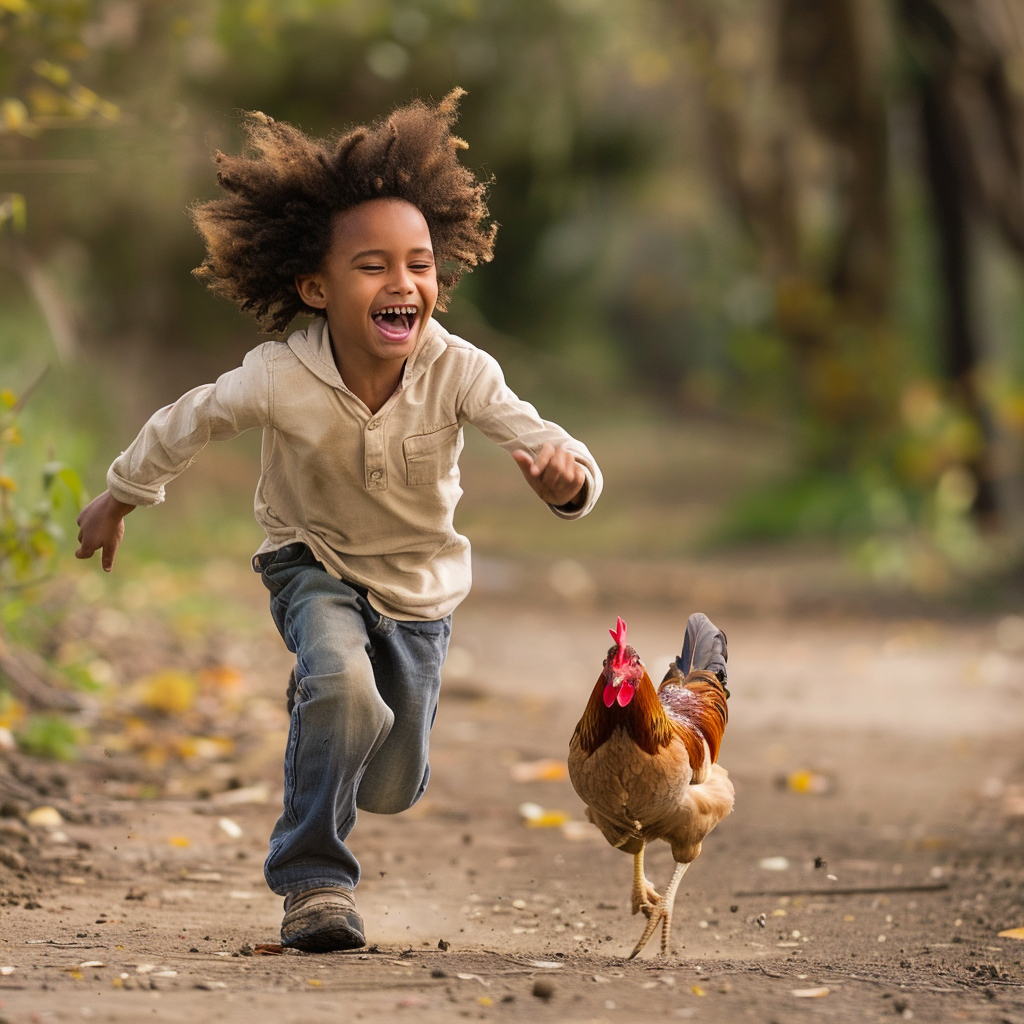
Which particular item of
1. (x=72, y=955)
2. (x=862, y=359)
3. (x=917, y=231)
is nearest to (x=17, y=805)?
(x=72, y=955)

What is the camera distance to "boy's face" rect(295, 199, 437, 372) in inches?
130

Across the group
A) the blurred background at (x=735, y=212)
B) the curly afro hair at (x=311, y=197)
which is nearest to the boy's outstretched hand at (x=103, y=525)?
the curly afro hair at (x=311, y=197)

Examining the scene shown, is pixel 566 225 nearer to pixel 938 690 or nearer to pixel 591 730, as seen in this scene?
pixel 938 690

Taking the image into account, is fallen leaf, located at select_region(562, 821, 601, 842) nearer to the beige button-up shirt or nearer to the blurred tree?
the beige button-up shirt

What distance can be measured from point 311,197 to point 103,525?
930 mm

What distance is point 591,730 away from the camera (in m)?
3.38

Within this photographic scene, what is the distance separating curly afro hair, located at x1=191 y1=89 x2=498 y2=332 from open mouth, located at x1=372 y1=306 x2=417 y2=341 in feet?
0.75

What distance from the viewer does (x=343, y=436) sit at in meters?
3.34

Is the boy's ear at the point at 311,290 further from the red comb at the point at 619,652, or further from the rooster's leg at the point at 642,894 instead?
the rooster's leg at the point at 642,894

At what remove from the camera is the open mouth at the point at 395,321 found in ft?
10.8

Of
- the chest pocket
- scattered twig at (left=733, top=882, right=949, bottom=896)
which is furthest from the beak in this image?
scattered twig at (left=733, top=882, right=949, bottom=896)

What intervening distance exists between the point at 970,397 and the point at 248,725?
25.5 ft

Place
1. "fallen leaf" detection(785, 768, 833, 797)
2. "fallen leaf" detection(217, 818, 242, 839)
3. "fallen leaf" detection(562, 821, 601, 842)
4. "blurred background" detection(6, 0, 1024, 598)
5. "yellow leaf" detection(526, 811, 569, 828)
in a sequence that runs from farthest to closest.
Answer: "blurred background" detection(6, 0, 1024, 598) < "fallen leaf" detection(785, 768, 833, 797) < "yellow leaf" detection(526, 811, 569, 828) < "fallen leaf" detection(562, 821, 601, 842) < "fallen leaf" detection(217, 818, 242, 839)

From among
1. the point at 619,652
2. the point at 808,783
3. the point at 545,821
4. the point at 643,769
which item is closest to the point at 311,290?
the point at 619,652
